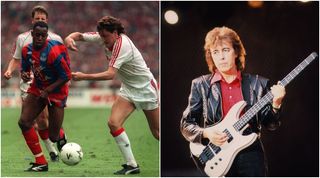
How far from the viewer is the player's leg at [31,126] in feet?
30.5

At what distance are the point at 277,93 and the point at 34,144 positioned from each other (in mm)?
2932

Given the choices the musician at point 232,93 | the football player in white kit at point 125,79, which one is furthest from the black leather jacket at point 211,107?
the football player in white kit at point 125,79

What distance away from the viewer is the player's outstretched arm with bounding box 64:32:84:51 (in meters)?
9.40

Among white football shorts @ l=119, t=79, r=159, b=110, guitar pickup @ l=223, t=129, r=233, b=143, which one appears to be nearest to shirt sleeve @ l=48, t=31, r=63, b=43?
white football shorts @ l=119, t=79, r=159, b=110

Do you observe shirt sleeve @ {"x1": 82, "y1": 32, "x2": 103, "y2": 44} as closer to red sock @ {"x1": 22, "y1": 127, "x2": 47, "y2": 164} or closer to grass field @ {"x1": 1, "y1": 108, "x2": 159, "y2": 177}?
red sock @ {"x1": 22, "y1": 127, "x2": 47, "y2": 164}

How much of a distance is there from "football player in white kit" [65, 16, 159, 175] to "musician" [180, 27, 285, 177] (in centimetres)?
61

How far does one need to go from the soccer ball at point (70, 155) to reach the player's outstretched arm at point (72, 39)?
1.15 meters

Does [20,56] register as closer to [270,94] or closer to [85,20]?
[85,20]

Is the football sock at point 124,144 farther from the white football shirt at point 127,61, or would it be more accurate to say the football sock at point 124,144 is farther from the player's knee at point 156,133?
the white football shirt at point 127,61

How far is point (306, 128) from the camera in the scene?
9.78 m

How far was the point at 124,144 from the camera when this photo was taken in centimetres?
938

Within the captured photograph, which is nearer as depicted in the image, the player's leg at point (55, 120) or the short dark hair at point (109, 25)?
the short dark hair at point (109, 25)

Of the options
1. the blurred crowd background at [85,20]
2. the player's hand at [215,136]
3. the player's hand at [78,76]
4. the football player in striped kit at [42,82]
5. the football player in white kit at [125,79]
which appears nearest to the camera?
the player's hand at [78,76]

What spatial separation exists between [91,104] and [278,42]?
856 centimetres
